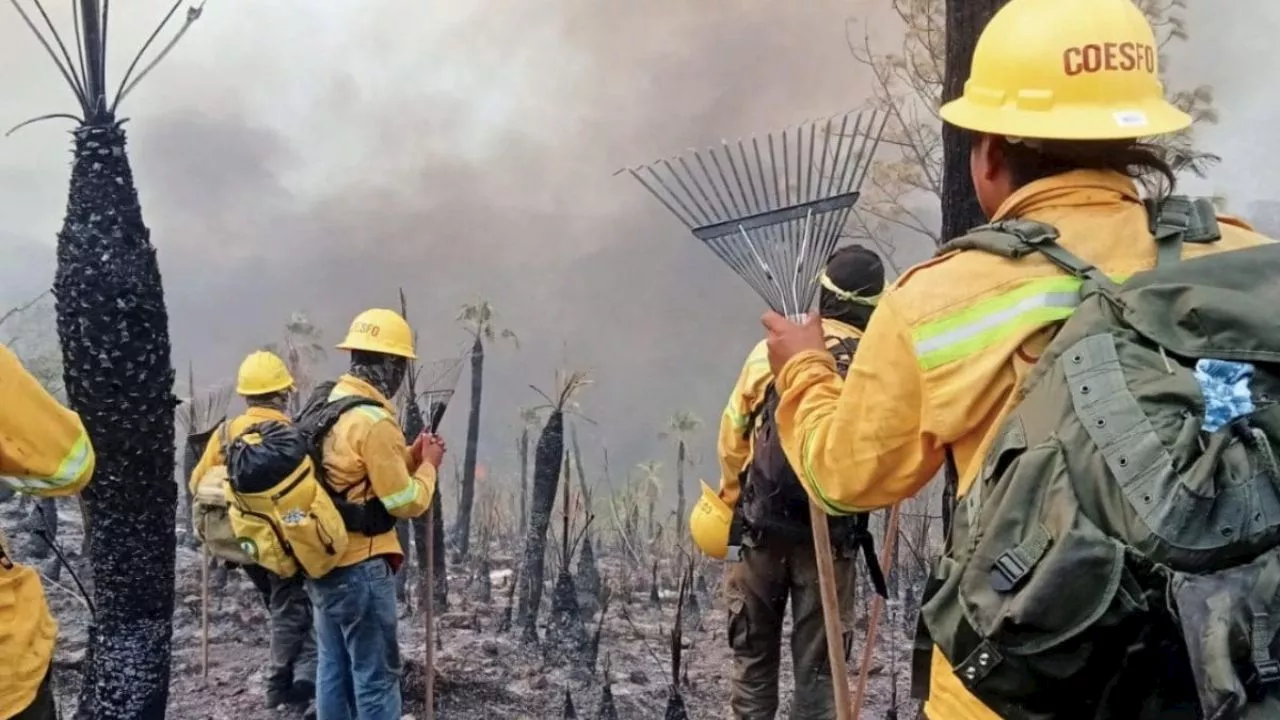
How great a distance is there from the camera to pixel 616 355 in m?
10.2

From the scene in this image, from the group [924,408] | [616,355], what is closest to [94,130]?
[924,408]

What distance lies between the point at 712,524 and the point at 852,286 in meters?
1.05

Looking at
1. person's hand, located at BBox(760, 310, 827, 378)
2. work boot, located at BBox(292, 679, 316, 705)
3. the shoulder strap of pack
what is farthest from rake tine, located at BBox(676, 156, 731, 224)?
work boot, located at BBox(292, 679, 316, 705)

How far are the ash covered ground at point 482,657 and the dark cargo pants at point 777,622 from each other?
4.92 feet

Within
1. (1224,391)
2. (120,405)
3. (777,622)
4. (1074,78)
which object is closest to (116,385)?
(120,405)

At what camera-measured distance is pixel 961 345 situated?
1.59m

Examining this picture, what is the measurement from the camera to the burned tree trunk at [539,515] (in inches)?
251

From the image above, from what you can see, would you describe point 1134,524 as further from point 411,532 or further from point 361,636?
point 411,532

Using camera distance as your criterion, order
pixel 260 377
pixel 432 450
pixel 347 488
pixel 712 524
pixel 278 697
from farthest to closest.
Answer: pixel 278 697, pixel 260 377, pixel 432 450, pixel 347 488, pixel 712 524

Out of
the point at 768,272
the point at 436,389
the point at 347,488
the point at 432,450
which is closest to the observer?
the point at 768,272

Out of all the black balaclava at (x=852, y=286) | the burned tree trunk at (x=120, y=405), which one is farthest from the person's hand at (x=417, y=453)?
the black balaclava at (x=852, y=286)

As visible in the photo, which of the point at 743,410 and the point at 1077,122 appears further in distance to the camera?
the point at 743,410

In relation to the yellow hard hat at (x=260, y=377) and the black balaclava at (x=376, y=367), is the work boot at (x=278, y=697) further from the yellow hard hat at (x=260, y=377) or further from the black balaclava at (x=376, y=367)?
the black balaclava at (x=376, y=367)

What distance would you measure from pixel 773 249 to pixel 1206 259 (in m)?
1.19
